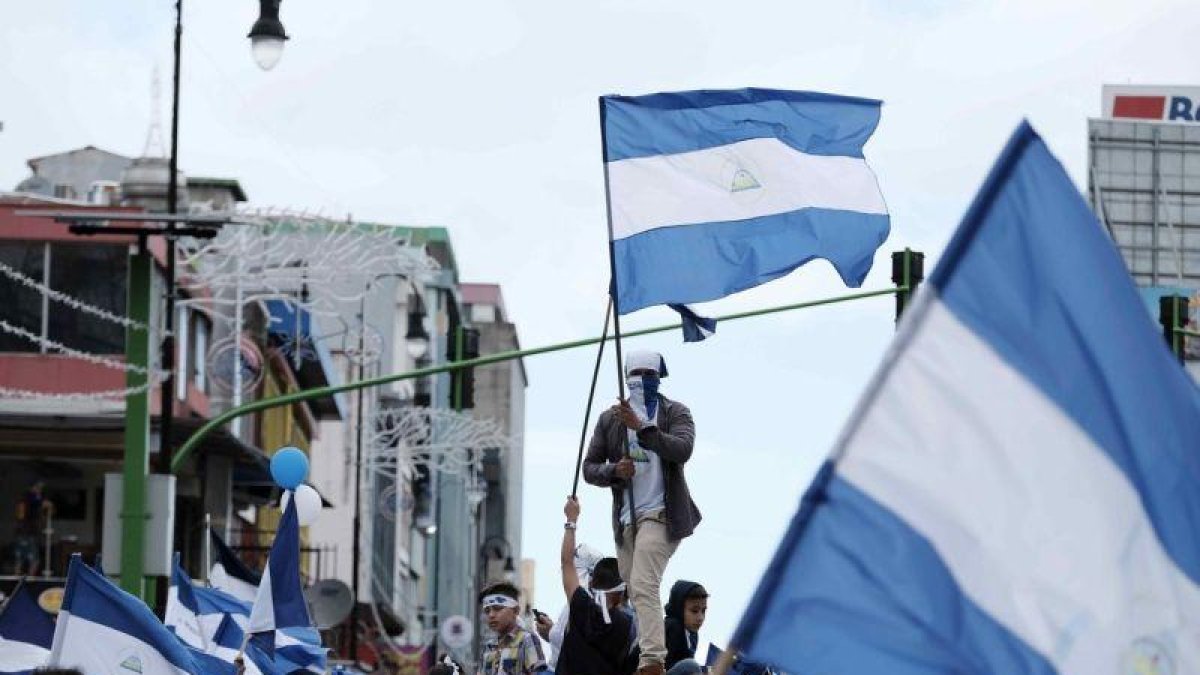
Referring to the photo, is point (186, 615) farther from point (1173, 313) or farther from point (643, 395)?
point (1173, 313)

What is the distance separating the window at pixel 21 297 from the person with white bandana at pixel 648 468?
3433 cm

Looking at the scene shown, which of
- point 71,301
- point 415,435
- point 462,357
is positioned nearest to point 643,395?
point 462,357

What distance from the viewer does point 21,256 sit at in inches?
1893

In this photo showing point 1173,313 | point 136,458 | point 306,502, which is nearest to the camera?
point 306,502

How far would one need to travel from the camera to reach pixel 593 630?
13.8m

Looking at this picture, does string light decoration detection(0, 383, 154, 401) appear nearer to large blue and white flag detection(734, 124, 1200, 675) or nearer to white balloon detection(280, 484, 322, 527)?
white balloon detection(280, 484, 322, 527)

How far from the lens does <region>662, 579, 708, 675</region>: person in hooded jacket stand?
1472 centimetres

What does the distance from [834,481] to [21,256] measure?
42332mm

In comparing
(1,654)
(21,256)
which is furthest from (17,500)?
(1,654)

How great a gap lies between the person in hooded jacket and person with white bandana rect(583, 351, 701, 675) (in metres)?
0.31

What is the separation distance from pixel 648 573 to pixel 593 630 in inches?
23.7

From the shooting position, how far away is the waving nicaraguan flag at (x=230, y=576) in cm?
2214

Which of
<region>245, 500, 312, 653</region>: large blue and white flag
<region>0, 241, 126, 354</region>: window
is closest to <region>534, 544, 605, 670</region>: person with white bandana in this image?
<region>245, 500, 312, 653</region>: large blue and white flag

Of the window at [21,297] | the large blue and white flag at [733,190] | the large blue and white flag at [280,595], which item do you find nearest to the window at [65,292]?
the window at [21,297]
